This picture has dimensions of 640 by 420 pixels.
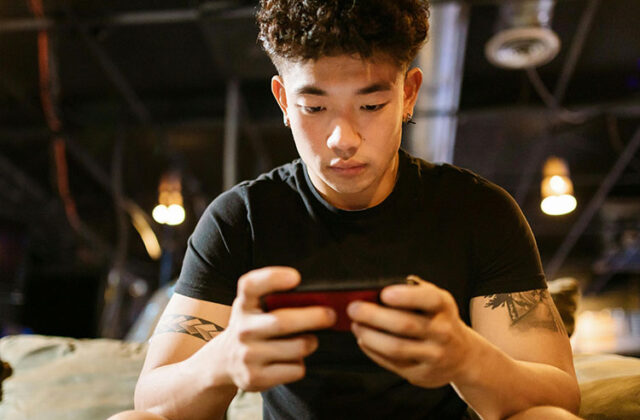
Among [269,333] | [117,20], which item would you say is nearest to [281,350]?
[269,333]

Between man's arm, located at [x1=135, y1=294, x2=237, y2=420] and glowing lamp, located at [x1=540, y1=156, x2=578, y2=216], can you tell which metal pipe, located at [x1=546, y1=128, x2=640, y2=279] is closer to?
glowing lamp, located at [x1=540, y1=156, x2=578, y2=216]

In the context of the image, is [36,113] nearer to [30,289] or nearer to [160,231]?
[160,231]

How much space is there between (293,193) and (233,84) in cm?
373

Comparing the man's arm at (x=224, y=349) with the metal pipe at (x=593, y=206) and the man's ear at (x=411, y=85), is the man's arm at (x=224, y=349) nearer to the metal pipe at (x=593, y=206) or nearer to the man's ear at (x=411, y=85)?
the man's ear at (x=411, y=85)

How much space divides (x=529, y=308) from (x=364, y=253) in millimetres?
398

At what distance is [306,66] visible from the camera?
4.40ft

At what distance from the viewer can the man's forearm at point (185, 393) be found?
1085mm

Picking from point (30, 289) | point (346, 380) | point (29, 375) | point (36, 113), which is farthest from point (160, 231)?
point (346, 380)

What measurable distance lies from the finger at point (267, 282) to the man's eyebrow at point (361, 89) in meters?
0.58

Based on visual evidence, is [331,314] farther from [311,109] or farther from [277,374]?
[311,109]

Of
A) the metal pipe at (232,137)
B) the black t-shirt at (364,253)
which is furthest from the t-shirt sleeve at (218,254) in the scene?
the metal pipe at (232,137)

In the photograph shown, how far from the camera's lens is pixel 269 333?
87 centimetres

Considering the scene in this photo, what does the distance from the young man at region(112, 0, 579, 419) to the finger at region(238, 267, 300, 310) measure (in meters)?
0.26

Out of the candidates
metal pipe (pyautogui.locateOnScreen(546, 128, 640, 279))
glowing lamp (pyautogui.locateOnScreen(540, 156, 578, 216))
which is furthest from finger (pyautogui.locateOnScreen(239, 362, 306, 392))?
metal pipe (pyautogui.locateOnScreen(546, 128, 640, 279))
